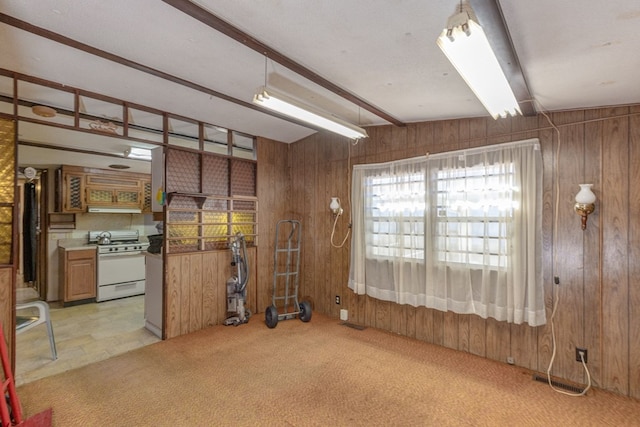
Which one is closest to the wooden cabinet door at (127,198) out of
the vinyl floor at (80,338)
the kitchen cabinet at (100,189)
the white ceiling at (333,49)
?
the kitchen cabinet at (100,189)

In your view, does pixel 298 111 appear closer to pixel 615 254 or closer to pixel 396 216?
pixel 396 216

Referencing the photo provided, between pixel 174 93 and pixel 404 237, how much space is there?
9.36 ft

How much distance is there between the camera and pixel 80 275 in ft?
16.4

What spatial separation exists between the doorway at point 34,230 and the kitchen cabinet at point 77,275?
0.50 meters

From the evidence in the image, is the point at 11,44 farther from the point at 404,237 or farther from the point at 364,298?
the point at 364,298

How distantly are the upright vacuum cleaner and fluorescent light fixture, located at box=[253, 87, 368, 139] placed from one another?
2.02 metres

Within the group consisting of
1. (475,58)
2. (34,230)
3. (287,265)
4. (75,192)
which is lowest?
(287,265)

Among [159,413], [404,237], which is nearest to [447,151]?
[404,237]

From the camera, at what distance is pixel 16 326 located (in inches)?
103

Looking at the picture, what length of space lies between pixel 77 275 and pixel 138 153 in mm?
2258

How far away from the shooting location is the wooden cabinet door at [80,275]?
4.89 metres

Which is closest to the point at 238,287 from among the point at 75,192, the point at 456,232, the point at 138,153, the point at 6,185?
the point at 6,185

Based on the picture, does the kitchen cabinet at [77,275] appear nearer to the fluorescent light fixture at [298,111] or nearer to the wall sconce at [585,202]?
the fluorescent light fixture at [298,111]

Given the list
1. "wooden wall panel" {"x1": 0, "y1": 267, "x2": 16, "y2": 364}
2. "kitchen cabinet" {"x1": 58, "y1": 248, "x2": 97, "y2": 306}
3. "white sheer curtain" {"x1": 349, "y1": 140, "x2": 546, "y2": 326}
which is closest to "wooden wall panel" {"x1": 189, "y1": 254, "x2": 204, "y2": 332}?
"wooden wall panel" {"x1": 0, "y1": 267, "x2": 16, "y2": 364}
